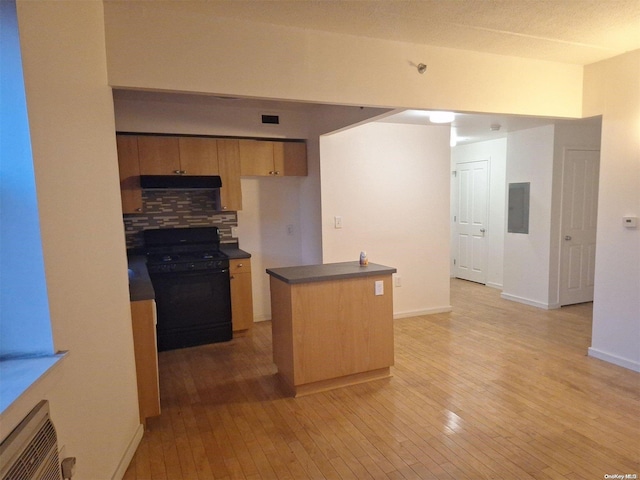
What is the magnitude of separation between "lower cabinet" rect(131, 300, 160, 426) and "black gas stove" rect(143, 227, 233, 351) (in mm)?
1390

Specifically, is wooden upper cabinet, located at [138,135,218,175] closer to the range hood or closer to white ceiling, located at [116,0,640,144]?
the range hood

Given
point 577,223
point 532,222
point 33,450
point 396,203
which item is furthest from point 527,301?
point 33,450

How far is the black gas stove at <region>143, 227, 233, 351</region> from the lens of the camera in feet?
12.8

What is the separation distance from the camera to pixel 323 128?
4211 mm

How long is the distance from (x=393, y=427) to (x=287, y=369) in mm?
917

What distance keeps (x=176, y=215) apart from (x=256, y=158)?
1107 millimetres

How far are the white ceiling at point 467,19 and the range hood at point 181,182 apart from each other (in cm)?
205

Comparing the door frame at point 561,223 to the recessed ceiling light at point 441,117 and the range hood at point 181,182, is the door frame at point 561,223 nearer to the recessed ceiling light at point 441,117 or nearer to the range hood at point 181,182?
the recessed ceiling light at point 441,117

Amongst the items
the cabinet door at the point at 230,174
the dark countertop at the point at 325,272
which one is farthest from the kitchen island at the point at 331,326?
the cabinet door at the point at 230,174

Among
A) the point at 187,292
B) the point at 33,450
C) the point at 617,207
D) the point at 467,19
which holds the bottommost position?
the point at 187,292

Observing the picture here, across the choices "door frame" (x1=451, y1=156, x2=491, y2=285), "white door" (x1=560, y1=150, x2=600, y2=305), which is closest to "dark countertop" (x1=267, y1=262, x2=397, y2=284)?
"white door" (x1=560, y1=150, x2=600, y2=305)

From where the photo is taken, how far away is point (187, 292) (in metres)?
4.00

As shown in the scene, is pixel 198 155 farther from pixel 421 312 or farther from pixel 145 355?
pixel 421 312

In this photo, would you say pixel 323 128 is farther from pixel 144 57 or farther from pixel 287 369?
pixel 287 369
